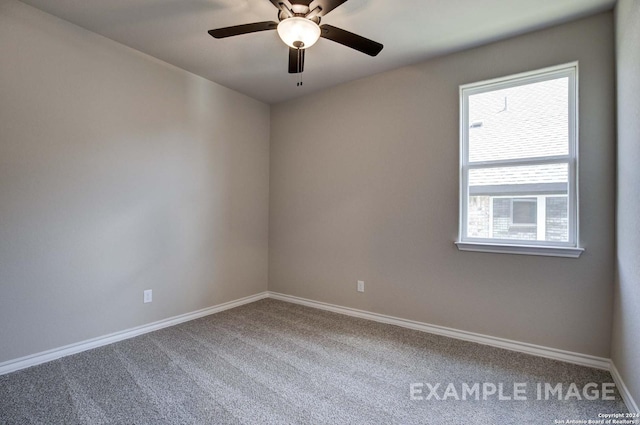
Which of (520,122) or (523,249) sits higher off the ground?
(520,122)

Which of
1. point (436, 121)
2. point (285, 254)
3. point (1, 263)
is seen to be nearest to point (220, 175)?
point (285, 254)

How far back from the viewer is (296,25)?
178 centimetres

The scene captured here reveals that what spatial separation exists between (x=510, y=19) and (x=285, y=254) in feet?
10.9

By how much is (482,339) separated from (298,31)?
2.88m

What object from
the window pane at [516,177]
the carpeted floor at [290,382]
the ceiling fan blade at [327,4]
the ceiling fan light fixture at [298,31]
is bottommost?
the carpeted floor at [290,382]

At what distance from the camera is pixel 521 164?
8.44ft

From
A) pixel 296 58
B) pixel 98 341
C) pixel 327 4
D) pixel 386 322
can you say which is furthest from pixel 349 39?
pixel 98 341

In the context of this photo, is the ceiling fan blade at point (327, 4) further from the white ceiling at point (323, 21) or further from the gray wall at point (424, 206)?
the gray wall at point (424, 206)

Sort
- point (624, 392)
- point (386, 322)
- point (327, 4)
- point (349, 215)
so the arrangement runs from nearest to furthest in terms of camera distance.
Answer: point (327, 4)
point (624, 392)
point (386, 322)
point (349, 215)

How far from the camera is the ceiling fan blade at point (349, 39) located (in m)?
1.92

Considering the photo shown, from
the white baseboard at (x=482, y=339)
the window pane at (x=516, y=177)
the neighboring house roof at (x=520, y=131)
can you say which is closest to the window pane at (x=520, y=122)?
the neighboring house roof at (x=520, y=131)

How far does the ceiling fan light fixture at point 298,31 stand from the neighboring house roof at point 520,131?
1.76 m

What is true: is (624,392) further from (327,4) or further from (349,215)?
(327,4)

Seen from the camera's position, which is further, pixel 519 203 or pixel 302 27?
pixel 519 203
